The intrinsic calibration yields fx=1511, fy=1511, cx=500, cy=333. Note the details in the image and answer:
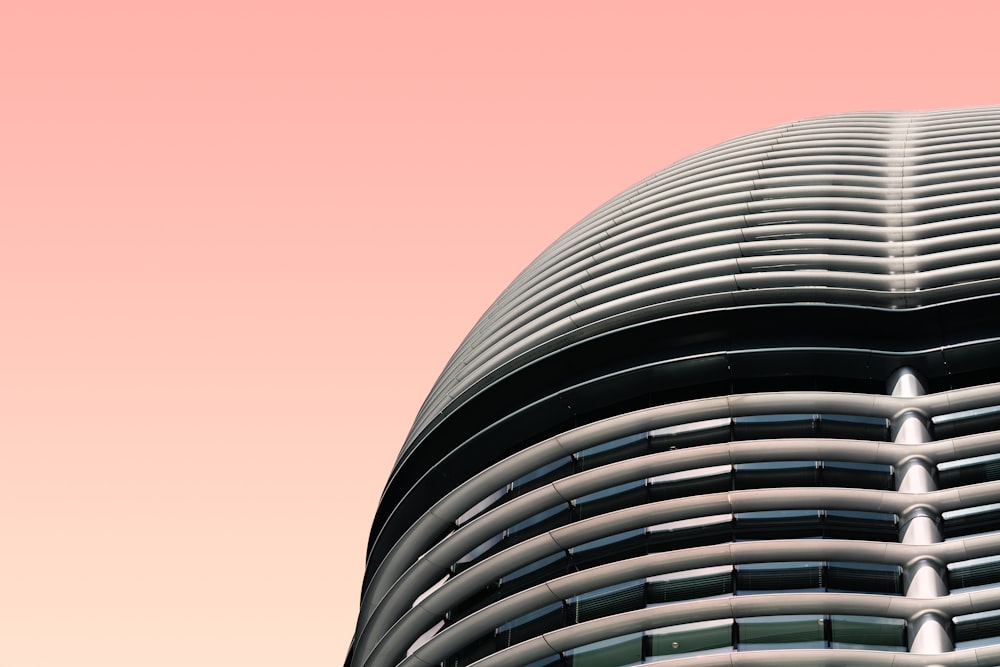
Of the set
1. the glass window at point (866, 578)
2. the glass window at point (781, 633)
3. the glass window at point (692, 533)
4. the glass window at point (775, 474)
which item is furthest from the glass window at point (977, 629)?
the glass window at point (692, 533)

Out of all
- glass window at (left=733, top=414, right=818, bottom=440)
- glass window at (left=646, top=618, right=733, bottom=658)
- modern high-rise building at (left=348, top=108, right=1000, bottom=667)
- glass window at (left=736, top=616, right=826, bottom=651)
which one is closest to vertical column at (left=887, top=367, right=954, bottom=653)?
modern high-rise building at (left=348, top=108, right=1000, bottom=667)

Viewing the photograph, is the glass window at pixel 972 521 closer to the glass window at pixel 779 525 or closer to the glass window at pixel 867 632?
the glass window at pixel 779 525

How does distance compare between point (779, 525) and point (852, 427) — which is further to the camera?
point (852, 427)

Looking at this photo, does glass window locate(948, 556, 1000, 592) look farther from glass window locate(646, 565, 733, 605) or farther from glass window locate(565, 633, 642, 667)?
glass window locate(565, 633, 642, 667)

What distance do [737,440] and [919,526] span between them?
4.69 metres

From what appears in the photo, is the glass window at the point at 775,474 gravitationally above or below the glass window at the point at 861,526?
above

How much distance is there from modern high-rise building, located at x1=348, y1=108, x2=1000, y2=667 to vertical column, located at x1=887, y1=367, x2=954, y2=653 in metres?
0.04

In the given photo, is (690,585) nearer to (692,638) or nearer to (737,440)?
(692,638)

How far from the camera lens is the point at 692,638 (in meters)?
26.1

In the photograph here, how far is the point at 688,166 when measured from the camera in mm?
42000

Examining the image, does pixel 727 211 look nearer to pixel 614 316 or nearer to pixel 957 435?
pixel 614 316

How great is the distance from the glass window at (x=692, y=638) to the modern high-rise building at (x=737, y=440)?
0.13 feet

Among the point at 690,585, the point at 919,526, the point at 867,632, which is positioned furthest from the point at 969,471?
the point at 690,585

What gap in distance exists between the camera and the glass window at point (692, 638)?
84.7 ft
